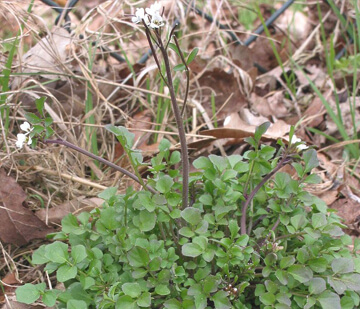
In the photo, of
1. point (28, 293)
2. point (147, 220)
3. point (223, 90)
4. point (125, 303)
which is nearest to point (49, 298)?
point (28, 293)

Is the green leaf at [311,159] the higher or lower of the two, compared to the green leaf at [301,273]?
higher

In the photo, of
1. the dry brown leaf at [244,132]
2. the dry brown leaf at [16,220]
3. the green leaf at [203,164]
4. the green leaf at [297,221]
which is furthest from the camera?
the dry brown leaf at [244,132]

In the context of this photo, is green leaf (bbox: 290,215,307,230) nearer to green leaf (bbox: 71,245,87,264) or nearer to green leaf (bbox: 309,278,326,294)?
green leaf (bbox: 309,278,326,294)

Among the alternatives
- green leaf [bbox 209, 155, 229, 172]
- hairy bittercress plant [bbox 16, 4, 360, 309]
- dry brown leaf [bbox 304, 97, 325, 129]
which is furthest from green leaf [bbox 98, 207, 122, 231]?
dry brown leaf [bbox 304, 97, 325, 129]

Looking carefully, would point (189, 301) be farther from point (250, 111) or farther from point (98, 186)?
point (250, 111)

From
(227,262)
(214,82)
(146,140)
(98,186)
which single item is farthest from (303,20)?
(227,262)

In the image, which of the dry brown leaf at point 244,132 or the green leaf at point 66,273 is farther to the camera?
the dry brown leaf at point 244,132

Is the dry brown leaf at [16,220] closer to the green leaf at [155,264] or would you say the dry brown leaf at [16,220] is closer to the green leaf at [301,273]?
the green leaf at [155,264]

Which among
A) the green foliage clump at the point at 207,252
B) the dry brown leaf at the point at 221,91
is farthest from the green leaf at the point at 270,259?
the dry brown leaf at the point at 221,91
